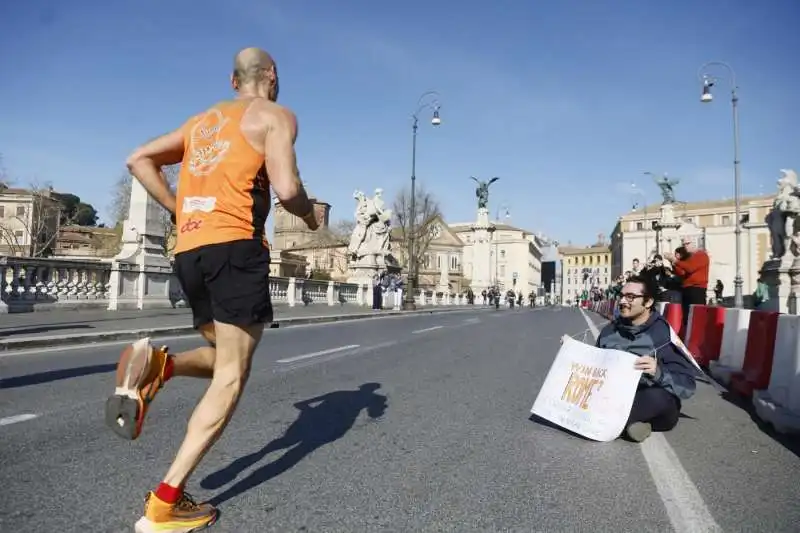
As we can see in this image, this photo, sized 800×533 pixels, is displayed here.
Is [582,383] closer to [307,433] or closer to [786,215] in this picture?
[307,433]

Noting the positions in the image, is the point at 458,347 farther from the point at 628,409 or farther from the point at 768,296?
the point at 768,296

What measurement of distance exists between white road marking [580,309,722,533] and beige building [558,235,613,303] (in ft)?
460

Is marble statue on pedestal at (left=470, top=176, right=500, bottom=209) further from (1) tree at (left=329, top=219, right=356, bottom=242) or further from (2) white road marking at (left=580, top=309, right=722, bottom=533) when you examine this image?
(2) white road marking at (left=580, top=309, right=722, bottom=533)

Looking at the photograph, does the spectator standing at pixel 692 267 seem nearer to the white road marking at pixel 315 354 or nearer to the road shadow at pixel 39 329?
the white road marking at pixel 315 354

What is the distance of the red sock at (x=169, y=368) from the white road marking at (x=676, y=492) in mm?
2221

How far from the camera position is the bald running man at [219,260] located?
92.0 inches

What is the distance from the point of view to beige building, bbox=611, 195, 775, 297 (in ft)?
303

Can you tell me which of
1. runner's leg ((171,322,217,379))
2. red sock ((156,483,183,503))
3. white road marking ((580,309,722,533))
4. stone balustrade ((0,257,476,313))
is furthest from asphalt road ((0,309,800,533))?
stone balustrade ((0,257,476,313))

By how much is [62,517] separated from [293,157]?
170 cm

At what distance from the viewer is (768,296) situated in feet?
61.8

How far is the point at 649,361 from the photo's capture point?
4.11 metres

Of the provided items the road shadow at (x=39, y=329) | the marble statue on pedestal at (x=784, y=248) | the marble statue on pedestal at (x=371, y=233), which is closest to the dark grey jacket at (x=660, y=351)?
the road shadow at (x=39, y=329)

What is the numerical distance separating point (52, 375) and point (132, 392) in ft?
15.3

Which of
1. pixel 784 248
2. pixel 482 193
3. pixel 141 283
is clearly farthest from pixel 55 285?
pixel 482 193
